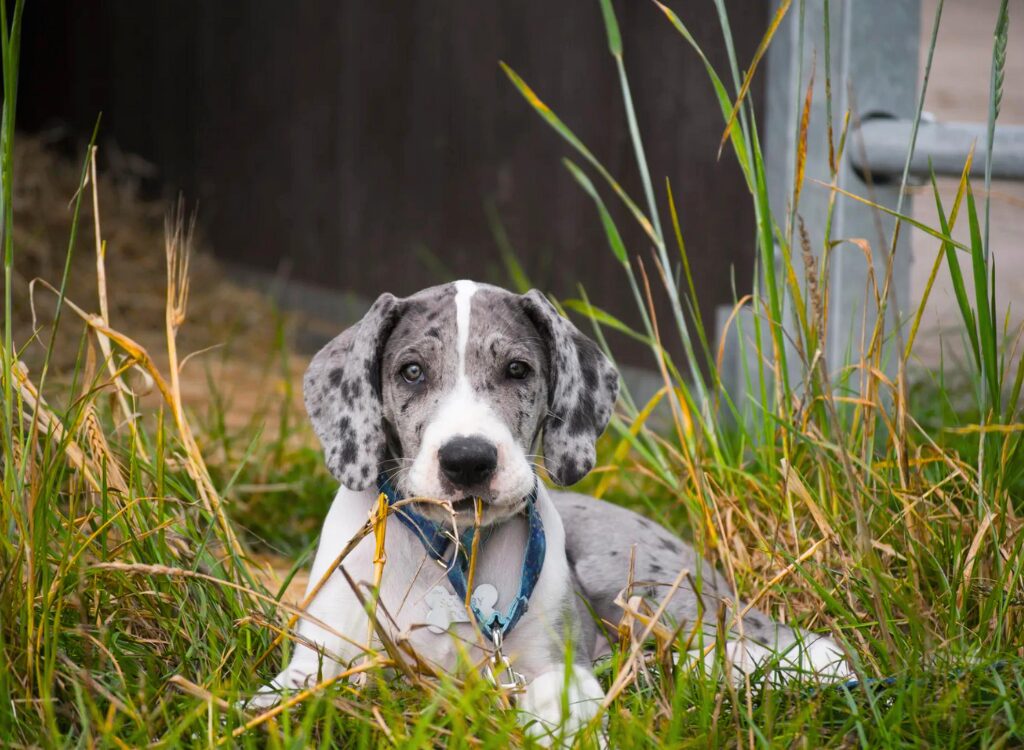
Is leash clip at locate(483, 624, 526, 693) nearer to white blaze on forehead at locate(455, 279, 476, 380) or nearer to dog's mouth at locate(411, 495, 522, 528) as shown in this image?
dog's mouth at locate(411, 495, 522, 528)

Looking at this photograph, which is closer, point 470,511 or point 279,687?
point 279,687

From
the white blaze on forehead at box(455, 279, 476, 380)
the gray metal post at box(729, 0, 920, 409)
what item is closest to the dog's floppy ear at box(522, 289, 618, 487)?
the white blaze on forehead at box(455, 279, 476, 380)

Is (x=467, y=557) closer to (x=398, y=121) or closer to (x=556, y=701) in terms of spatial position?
(x=556, y=701)

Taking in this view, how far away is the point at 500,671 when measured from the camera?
7.82 feet

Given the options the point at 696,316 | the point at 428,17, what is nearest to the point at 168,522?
the point at 696,316

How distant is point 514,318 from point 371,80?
20.7ft

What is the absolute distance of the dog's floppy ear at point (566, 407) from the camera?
9.48 ft

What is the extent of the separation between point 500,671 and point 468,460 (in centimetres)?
42

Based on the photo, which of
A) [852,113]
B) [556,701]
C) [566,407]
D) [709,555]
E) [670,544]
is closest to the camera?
[556,701]

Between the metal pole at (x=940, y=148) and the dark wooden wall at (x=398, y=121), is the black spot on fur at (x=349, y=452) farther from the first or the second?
the dark wooden wall at (x=398, y=121)

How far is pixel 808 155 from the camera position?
15.4ft

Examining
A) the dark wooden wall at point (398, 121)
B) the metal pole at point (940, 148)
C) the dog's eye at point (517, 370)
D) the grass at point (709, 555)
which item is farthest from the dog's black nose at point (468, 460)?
the dark wooden wall at point (398, 121)

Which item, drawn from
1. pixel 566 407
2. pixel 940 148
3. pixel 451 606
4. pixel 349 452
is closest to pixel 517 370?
pixel 566 407

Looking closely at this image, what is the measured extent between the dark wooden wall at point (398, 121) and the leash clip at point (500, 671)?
2.98m
